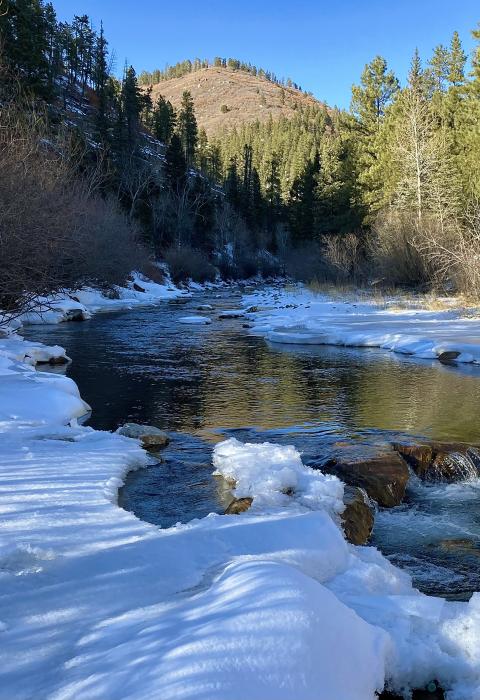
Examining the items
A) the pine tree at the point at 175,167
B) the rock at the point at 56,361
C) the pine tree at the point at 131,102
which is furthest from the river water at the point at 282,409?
the pine tree at the point at 131,102

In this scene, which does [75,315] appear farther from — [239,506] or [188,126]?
[188,126]

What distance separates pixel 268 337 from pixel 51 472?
43.3 feet

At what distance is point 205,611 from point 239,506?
7.63 ft

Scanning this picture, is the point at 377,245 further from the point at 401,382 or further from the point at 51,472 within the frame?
the point at 51,472

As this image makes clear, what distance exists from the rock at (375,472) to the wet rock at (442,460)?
25 cm

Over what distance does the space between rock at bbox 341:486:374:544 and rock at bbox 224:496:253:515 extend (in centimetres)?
88

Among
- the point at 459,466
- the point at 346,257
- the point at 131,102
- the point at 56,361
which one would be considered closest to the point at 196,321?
the point at 56,361

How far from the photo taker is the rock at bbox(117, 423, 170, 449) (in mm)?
7340

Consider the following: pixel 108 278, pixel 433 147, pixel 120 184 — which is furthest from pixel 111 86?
pixel 433 147

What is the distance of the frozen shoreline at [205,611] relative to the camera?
7.52 ft

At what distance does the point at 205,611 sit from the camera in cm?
275

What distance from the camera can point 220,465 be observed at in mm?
6449

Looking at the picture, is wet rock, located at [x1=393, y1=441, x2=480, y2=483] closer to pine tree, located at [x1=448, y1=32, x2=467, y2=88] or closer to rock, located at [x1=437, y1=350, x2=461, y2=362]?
rock, located at [x1=437, y1=350, x2=461, y2=362]

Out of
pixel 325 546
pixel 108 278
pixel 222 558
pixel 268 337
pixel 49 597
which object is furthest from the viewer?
pixel 108 278
